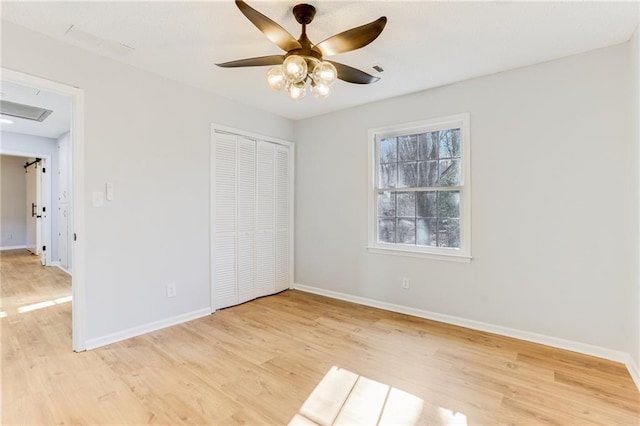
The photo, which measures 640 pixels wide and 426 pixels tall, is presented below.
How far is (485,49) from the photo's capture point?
2.52 m

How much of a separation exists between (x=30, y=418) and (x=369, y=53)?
328cm

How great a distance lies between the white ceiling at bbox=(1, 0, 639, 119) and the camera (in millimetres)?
1999

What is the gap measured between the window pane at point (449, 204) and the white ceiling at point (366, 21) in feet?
3.76

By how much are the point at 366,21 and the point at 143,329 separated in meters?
3.20

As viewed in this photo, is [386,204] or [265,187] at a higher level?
[265,187]

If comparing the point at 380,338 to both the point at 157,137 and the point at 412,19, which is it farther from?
the point at 157,137

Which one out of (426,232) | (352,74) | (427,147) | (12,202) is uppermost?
(352,74)

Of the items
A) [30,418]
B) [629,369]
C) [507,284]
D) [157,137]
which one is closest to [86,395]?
[30,418]

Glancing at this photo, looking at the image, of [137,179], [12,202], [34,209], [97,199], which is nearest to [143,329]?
[97,199]

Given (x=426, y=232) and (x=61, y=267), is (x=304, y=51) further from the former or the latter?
(x=61, y=267)

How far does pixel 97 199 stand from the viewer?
266cm

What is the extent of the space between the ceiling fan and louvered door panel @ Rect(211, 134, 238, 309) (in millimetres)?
1714

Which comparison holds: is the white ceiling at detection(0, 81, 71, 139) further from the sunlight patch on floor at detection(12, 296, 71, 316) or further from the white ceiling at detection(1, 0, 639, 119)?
the sunlight patch on floor at detection(12, 296, 71, 316)

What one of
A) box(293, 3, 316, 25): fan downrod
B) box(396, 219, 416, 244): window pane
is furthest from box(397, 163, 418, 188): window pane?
box(293, 3, 316, 25): fan downrod
